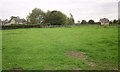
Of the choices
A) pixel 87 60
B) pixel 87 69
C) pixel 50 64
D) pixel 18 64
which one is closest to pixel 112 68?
pixel 87 69

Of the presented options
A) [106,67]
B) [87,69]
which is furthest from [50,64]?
[106,67]

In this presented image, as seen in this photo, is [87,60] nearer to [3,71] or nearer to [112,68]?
[112,68]

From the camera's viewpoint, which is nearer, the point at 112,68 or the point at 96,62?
the point at 112,68

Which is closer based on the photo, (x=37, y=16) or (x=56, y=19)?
(x=56, y=19)

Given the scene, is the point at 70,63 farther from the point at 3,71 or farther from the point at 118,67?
the point at 3,71

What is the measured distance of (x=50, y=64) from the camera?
11.6m

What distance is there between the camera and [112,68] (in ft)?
35.1

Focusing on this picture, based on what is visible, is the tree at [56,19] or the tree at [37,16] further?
the tree at [37,16]

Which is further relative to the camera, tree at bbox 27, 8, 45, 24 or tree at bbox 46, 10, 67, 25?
tree at bbox 27, 8, 45, 24

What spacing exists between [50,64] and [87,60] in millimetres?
2592

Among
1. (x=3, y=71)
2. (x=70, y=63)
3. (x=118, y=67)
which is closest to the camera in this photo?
(x=3, y=71)

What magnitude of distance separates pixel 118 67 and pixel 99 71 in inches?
55.0

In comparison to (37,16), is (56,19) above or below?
below

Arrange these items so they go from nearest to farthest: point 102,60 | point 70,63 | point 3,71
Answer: point 3,71
point 70,63
point 102,60
